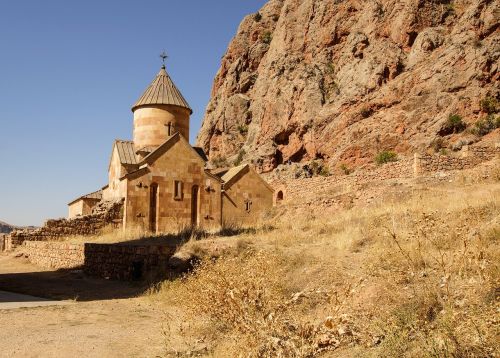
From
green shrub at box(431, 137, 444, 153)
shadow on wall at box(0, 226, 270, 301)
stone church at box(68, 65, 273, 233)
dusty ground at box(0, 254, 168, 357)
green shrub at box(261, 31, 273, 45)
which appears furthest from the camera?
green shrub at box(261, 31, 273, 45)

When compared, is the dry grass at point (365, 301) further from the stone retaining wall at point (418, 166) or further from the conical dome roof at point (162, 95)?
the conical dome roof at point (162, 95)

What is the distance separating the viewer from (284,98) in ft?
131

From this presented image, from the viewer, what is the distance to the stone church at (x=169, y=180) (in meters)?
19.8

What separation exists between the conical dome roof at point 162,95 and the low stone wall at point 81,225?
19.7 ft

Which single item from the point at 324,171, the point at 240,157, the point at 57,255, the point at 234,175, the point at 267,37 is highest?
the point at 267,37

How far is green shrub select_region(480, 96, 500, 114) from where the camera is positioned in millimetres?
26516

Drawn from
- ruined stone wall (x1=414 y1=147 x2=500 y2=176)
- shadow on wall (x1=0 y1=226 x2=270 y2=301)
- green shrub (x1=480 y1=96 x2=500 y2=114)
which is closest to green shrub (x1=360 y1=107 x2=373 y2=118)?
green shrub (x1=480 y1=96 x2=500 y2=114)

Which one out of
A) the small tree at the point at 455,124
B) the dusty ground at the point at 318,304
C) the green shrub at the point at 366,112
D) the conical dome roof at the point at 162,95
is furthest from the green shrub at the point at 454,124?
the dusty ground at the point at 318,304

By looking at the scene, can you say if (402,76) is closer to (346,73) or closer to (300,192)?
(346,73)

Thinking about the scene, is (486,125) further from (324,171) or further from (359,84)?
(359,84)

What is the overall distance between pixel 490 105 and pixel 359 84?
33.5 feet

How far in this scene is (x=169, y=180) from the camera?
20.4 m

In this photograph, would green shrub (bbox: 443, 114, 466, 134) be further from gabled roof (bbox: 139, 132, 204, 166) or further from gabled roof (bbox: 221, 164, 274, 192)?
gabled roof (bbox: 139, 132, 204, 166)

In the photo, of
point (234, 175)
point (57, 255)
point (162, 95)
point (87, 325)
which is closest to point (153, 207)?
point (234, 175)
